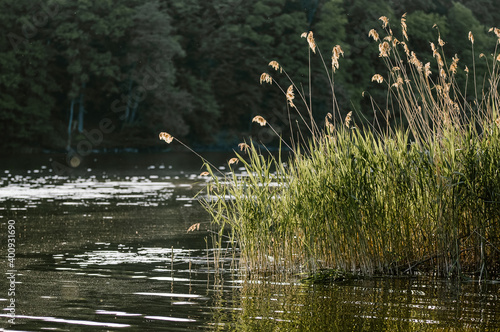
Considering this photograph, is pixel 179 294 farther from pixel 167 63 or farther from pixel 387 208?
pixel 167 63

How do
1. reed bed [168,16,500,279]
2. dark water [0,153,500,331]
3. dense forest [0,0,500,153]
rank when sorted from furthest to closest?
dense forest [0,0,500,153] → reed bed [168,16,500,279] → dark water [0,153,500,331]

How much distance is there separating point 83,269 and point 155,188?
16889mm

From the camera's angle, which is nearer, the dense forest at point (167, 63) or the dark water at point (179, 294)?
the dark water at point (179, 294)

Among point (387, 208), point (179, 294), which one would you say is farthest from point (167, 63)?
point (179, 294)

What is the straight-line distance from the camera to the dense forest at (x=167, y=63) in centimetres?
6094

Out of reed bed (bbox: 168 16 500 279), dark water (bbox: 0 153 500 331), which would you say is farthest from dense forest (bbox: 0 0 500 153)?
reed bed (bbox: 168 16 500 279)

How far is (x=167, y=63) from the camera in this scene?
64.9 metres

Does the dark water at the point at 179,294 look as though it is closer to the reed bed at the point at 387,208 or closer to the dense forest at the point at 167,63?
the reed bed at the point at 387,208

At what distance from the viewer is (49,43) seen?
6206 centimetres

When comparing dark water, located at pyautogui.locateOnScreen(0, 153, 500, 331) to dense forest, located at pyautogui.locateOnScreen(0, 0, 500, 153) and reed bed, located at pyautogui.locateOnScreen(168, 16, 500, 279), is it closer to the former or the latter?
reed bed, located at pyautogui.locateOnScreen(168, 16, 500, 279)

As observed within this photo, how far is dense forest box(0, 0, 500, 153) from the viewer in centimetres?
6094

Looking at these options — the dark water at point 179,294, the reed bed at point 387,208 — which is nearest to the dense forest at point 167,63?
the dark water at point 179,294

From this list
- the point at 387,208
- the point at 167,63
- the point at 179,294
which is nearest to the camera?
the point at 179,294

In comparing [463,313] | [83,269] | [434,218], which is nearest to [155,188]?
[83,269]
